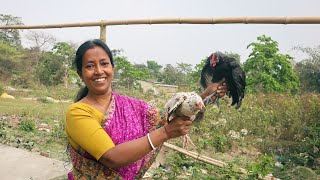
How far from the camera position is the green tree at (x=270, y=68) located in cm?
2023

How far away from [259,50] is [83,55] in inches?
806

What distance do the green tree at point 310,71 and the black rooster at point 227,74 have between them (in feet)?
70.9

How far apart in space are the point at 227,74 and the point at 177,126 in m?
0.74

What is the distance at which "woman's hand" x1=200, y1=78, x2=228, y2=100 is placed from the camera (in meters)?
1.97

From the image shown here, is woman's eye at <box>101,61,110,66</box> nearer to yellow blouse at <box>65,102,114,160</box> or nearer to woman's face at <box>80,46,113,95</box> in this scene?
woman's face at <box>80,46,113,95</box>

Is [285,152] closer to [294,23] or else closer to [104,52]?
[294,23]

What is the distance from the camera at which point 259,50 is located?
20859 mm

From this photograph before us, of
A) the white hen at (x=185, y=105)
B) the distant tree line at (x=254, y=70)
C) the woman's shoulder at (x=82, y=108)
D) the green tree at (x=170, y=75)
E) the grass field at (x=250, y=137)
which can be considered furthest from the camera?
the green tree at (x=170, y=75)

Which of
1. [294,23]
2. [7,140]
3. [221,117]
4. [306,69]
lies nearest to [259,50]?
[306,69]

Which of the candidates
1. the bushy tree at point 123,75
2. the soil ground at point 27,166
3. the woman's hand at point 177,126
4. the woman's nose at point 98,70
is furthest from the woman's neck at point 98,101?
the bushy tree at point 123,75

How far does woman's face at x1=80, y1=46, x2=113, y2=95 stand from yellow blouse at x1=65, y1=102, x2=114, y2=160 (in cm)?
12

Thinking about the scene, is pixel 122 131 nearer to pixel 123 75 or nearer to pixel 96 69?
pixel 96 69

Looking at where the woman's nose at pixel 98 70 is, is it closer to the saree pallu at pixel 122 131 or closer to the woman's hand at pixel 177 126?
the saree pallu at pixel 122 131

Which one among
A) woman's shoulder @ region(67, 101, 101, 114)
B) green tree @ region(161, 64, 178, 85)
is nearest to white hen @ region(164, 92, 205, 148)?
woman's shoulder @ region(67, 101, 101, 114)
